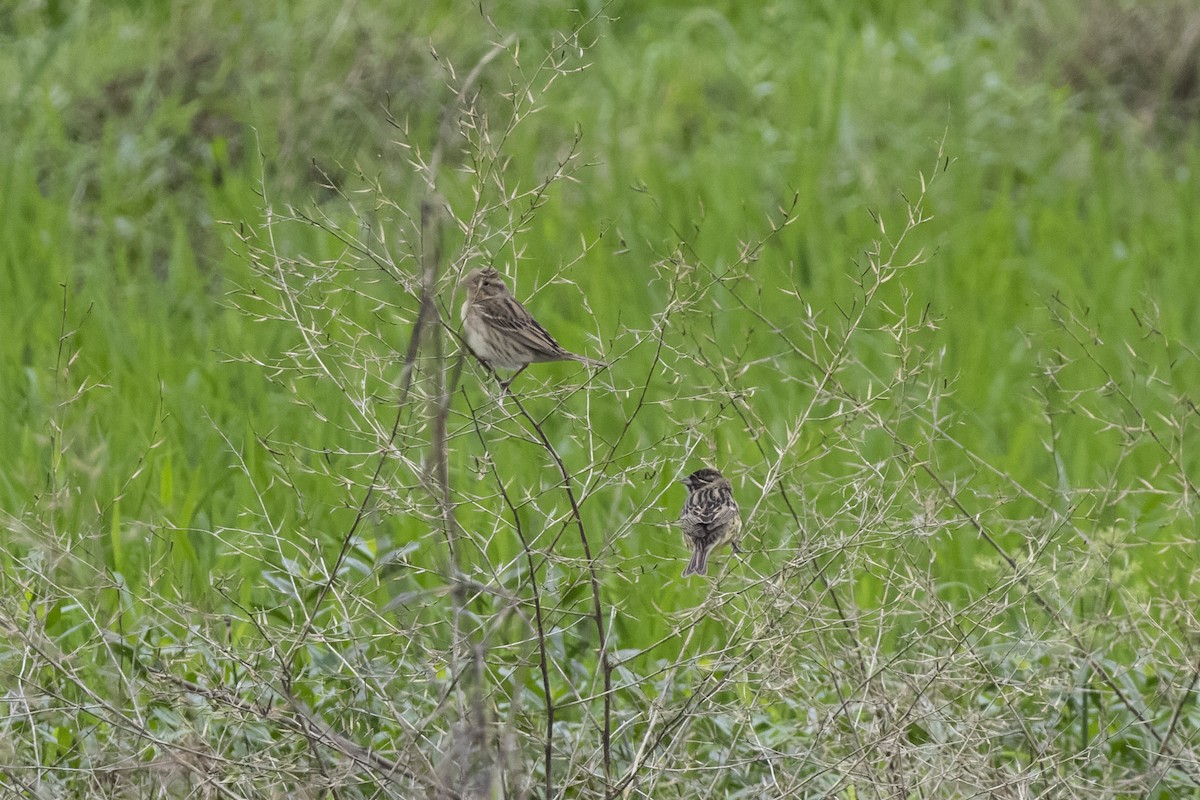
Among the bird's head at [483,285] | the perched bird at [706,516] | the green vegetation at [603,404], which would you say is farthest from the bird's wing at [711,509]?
the bird's head at [483,285]

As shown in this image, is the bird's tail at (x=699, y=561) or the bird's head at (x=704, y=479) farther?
the bird's head at (x=704, y=479)

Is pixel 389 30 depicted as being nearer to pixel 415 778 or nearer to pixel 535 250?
pixel 535 250

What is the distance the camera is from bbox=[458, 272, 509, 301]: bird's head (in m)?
3.91

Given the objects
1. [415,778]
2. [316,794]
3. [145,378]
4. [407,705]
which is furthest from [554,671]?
[145,378]

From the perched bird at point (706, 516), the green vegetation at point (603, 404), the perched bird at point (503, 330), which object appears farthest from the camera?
the perched bird at point (503, 330)

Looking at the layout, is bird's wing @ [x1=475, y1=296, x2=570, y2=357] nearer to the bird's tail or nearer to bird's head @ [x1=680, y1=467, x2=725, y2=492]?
bird's head @ [x1=680, y1=467, x2=725, y2=492]

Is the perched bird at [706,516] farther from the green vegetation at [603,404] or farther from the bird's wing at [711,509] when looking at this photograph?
the green vegetation at [603,404]

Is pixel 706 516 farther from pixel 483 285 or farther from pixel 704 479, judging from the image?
pixel 483 285

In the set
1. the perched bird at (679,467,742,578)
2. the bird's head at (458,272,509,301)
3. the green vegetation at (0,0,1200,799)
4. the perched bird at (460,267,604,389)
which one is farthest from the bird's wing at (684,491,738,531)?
the bird's head at (458,272,509,301)

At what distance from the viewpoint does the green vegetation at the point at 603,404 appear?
320cm

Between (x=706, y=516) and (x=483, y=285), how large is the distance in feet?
2.60

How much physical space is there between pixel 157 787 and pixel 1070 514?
78.0 inches

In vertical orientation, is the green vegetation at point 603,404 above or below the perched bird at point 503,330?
below

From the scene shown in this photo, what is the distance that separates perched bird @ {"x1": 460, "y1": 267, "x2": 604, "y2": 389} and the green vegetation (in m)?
0.19
